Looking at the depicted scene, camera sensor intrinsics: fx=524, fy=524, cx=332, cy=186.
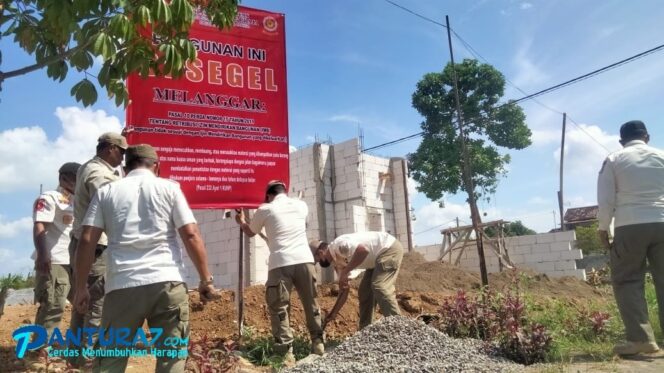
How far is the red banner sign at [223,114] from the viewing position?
489cm

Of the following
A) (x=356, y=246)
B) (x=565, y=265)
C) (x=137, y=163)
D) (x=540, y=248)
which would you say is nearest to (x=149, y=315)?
(x=137, y=163)

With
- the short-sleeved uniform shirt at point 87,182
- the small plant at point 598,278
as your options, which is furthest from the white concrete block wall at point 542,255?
the short-sleeved uniform shirt at point 87,182

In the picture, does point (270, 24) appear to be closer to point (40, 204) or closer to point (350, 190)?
point (40, 204)

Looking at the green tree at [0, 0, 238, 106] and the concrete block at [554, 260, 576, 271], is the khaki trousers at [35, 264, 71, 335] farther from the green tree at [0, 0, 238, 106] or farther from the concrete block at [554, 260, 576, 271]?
the concrete block at [554, 260, 576, 271]

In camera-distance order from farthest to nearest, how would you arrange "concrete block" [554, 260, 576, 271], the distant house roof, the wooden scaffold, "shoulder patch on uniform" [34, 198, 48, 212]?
the distant house roof, the wooden scaffold, "concrete block" [554, 260, 576, 271], "shoulder patch on uniform" [34, 198, 48, 212]

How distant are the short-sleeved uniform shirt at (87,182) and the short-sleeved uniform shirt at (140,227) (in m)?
0.65

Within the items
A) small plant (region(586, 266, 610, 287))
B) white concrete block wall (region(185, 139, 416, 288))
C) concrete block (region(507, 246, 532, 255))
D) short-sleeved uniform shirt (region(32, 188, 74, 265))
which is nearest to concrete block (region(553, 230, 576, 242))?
concrete block (region(507, 246, 532, 255))

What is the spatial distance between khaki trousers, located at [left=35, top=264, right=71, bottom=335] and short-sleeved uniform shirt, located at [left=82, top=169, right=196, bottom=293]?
5.05 ft

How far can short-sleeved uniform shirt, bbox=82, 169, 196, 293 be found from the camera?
2596mm

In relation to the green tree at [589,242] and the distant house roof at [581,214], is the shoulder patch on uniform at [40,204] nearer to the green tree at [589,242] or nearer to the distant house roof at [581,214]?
the green tree at [589,242]

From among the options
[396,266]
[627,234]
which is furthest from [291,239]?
[627,234]

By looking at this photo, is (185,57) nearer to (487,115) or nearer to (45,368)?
(45,368)

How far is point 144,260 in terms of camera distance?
261 cm

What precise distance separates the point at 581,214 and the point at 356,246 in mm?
43086
